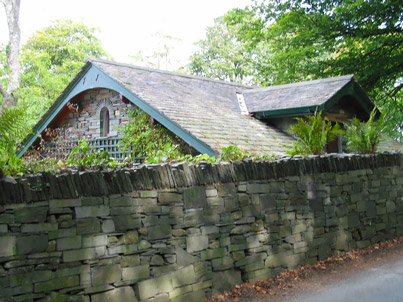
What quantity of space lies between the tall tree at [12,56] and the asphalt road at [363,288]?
65.6ft

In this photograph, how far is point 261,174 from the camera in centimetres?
603

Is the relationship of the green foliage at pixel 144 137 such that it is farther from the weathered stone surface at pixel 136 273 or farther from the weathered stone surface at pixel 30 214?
the weathered stone surface at pixel 30 214

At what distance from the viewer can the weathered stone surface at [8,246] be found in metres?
3.57

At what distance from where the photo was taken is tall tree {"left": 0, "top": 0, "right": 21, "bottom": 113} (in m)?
22.0

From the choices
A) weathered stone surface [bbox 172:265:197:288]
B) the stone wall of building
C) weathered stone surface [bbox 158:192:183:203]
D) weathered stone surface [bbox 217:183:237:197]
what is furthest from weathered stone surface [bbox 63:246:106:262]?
weathered stone surface [bbox 217:183:237:197]

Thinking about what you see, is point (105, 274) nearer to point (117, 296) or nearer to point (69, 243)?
point (117, 296)

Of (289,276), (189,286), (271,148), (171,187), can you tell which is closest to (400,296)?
(289,276)

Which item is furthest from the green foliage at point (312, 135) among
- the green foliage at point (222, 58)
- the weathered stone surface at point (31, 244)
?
the green foliage at point (222, 58)

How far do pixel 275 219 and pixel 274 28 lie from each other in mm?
12846

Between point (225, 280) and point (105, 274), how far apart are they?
5.98ft

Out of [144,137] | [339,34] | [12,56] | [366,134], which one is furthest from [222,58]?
[366,134]

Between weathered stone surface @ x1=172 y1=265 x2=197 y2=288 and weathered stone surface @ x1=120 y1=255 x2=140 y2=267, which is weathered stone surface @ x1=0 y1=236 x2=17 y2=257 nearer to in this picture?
weathered stone surface @ x1=120 y1=255 x2=140 y2=267

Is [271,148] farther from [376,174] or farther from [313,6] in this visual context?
[313,6]

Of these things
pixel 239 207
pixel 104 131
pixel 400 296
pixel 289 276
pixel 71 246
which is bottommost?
pixel 400 296
